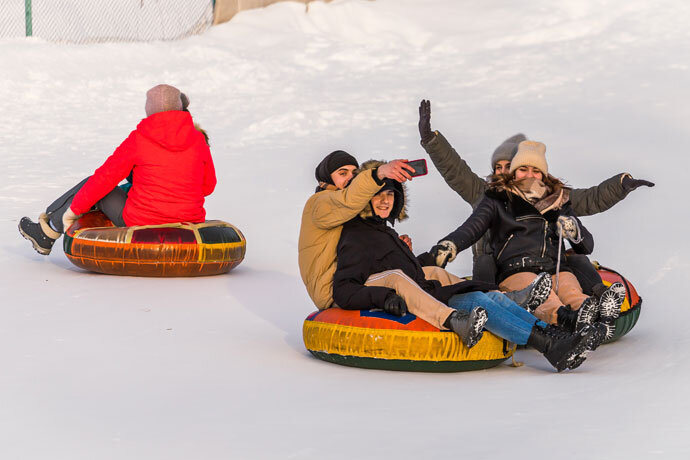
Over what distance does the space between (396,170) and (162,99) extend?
11.1 feet

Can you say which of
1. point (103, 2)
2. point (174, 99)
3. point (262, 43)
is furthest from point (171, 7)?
point (174, 99)

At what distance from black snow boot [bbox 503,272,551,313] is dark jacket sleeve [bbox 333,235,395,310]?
2.51 feet

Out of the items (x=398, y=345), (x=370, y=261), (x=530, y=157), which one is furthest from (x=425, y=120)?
(x=398, y=345)

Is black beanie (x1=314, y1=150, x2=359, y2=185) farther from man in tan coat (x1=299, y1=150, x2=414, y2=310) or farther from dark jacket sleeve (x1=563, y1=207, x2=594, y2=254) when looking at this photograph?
dark jacket sleeve (x1=563, y1=207, x2=594, y2=254)

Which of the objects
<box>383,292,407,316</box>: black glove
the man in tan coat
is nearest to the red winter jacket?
the man in tan coat

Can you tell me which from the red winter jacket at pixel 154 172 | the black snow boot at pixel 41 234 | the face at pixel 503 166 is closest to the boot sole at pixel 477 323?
the face at pixel 503 166

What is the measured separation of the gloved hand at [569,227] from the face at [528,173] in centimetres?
34

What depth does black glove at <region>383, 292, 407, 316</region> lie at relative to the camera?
16.9ft

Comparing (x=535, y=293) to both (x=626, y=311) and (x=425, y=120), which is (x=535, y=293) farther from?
(x=425, y=120)

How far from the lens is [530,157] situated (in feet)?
20.4

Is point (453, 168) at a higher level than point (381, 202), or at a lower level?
higher

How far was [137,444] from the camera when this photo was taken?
12.8 feet

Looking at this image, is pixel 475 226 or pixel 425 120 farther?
pixel 425 120

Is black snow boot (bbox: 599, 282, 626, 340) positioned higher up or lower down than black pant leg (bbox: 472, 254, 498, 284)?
lower down
